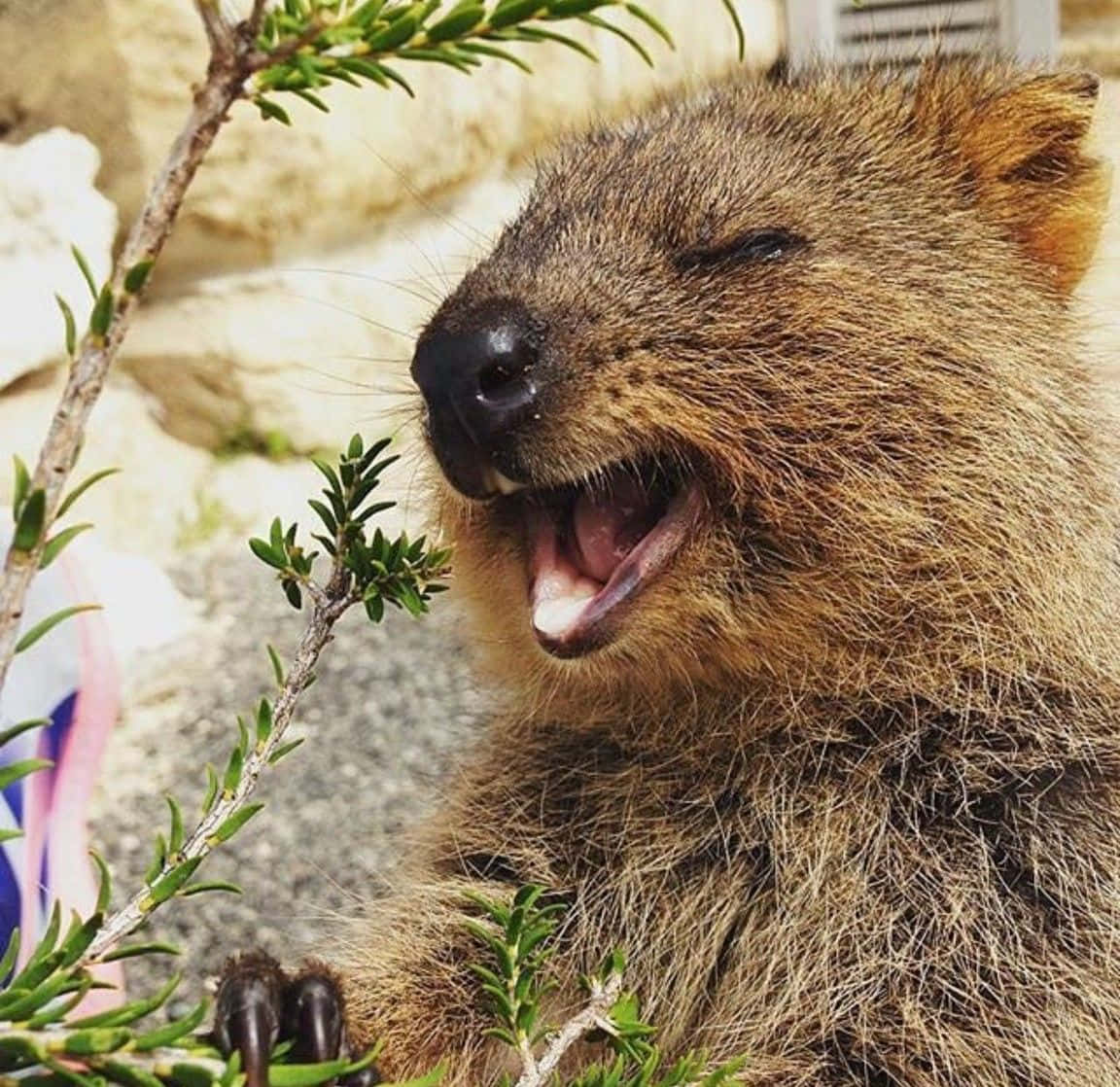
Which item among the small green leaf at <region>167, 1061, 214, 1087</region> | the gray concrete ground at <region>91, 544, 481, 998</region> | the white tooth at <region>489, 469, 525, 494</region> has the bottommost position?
the gray concrete ground at <region>91, 544, 481, 998</region>

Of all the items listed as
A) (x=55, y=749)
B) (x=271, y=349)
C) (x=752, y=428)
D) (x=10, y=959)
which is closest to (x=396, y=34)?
(x=10, y=959)

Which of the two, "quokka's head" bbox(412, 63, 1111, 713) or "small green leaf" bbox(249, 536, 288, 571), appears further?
"quokka's head" bbox(412, 63, 1111, 713)

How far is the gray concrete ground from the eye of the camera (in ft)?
16.3

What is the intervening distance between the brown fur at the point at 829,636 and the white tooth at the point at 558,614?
2.3 inches

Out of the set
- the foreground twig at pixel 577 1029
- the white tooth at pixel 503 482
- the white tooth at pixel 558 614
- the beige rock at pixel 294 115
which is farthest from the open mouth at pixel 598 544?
the beige rock at pixel 294 115

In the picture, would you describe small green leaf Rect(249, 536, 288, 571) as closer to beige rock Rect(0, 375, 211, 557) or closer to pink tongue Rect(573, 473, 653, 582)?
pink tongue Rect(573, 473, 653, 582)

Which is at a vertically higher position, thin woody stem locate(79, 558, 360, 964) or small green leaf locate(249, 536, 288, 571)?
small green leaf locate(249, 536, 288, 571)

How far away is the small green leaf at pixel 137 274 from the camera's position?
116cm

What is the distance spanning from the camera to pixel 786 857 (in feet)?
8.64

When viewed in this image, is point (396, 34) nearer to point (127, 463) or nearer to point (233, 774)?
point (233, 774)

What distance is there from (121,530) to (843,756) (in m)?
4.76

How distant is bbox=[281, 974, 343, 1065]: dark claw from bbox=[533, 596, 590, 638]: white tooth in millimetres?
630

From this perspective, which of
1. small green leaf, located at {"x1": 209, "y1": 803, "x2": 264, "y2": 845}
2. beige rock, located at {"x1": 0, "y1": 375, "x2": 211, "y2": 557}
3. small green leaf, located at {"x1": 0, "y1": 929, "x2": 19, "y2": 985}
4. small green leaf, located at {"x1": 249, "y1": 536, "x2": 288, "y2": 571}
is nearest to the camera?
small green leaf, located at {"x1": 0, "y1": 929, "x2": 19, "y2": 985}

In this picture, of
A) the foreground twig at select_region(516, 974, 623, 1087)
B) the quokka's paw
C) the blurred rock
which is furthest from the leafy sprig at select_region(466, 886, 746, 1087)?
the blurred rock
